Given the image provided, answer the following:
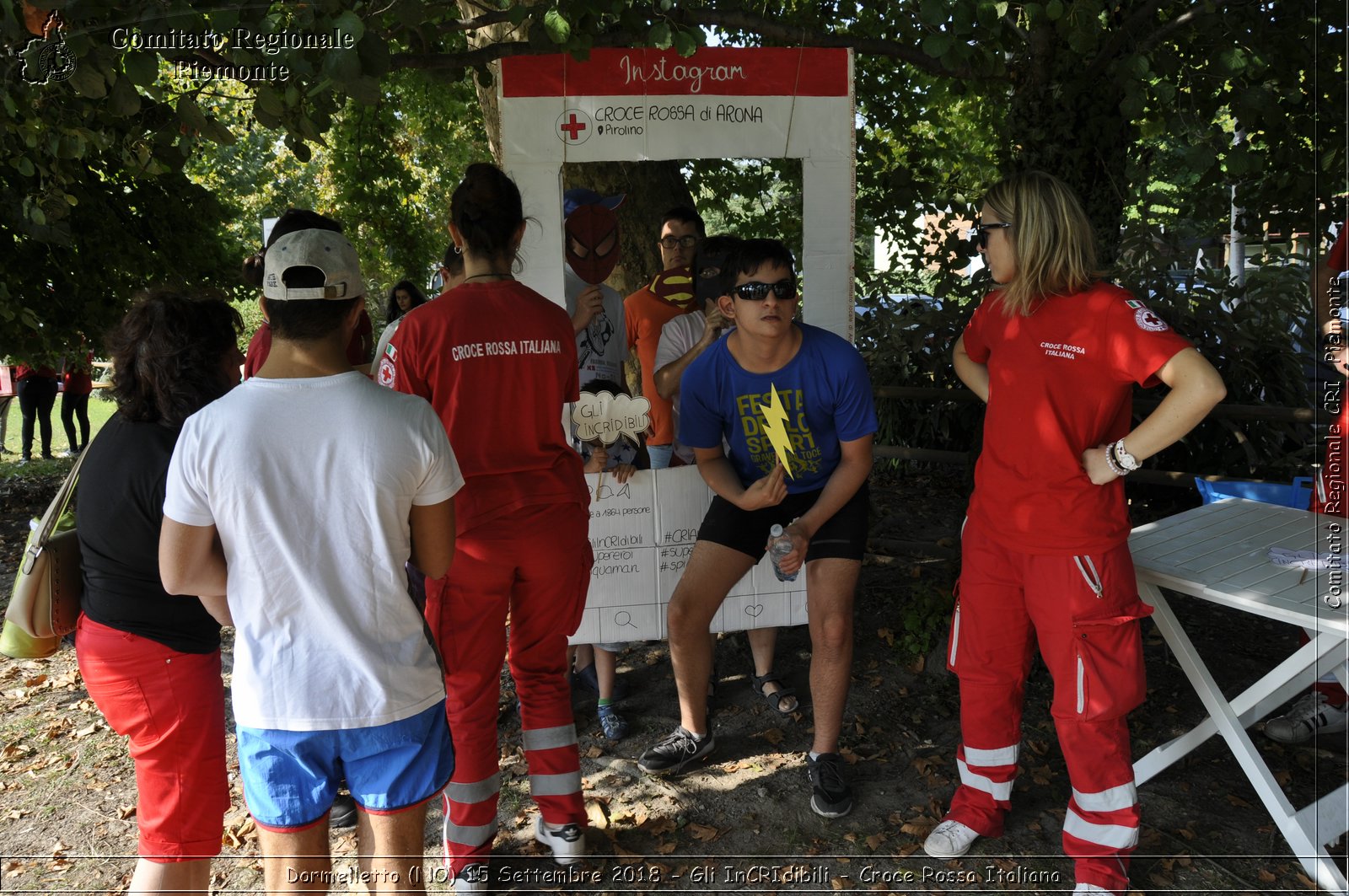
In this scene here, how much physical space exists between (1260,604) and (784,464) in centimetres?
153

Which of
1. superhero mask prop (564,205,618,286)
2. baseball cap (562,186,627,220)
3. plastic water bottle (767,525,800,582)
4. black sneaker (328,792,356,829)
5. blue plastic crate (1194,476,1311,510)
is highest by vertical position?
baseball cap (562,186,627,220)

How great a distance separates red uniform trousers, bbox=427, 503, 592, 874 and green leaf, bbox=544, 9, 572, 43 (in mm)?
1491

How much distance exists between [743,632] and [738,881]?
75.7 inches

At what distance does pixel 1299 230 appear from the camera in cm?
470

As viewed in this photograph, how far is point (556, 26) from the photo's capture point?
310 cm

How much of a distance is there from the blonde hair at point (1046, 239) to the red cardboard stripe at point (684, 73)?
1354mm

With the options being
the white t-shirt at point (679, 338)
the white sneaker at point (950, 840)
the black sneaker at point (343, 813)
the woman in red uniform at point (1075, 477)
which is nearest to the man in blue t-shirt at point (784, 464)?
the white sneaker at point (950, 840)

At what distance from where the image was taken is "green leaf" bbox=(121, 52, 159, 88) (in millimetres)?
2600

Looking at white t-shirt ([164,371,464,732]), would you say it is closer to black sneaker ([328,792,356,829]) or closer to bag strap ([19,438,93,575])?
bag strap ([19,438,93,575])

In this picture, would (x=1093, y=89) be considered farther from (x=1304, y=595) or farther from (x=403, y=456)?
(x=403, y=456)

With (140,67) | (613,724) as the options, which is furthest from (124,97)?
(613,724)

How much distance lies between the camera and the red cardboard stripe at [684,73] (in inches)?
150

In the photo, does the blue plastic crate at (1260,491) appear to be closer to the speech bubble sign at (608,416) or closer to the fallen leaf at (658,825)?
the speech bubble sign at (608,416)

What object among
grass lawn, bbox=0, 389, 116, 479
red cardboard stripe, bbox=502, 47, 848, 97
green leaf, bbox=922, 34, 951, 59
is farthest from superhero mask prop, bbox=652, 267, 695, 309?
grass lawn, bbox=0, 389, 116, 479
